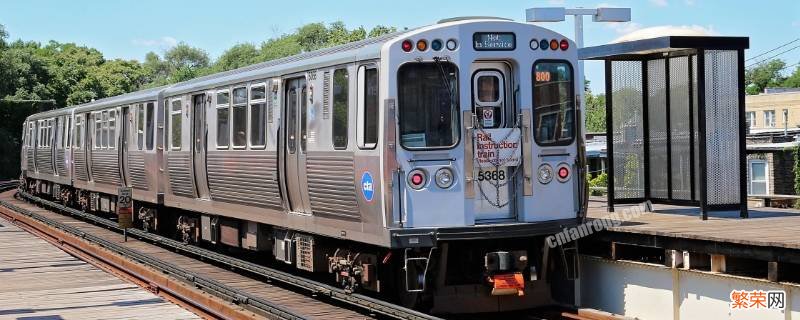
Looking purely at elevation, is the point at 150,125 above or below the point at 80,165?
above

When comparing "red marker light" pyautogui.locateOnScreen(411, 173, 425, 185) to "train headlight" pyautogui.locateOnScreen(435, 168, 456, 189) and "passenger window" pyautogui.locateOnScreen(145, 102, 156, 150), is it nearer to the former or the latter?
"train headlight" pyautogui.locateOnScreen(435, 168, 456, 189)

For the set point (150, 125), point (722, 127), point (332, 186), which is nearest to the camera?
point (332, 186)

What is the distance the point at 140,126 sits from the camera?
2106cm

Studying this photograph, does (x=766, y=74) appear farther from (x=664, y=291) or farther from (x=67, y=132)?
(x=664, y=291)

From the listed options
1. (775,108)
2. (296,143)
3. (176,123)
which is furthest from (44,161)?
(775,108)

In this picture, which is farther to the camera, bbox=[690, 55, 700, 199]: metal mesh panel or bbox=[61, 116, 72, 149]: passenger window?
bbox=[61, 116, 72, 149]: passenger window

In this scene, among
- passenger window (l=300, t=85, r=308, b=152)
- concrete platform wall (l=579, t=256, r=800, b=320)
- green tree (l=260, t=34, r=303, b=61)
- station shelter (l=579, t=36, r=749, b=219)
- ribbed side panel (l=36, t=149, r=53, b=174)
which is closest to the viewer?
concrete platform wall (l=579, t=256, r=800, b=320)

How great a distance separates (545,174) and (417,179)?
153cm

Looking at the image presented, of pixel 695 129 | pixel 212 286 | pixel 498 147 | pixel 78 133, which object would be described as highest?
pixel 78 133

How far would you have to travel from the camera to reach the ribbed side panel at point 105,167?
23.3m

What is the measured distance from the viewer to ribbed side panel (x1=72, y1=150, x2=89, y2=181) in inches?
1061

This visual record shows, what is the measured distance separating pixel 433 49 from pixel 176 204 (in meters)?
9.21

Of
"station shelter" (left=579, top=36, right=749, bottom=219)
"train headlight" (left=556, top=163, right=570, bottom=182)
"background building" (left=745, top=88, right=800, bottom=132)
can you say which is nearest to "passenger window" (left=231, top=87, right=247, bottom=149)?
"station shelter" (left=579, top=36, right=749, bottom=219)

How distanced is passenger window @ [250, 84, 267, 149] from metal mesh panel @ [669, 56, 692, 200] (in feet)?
18.1
